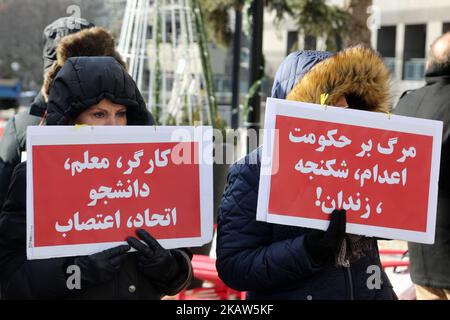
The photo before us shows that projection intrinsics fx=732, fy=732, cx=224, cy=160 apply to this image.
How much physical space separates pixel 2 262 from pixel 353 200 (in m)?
1.20

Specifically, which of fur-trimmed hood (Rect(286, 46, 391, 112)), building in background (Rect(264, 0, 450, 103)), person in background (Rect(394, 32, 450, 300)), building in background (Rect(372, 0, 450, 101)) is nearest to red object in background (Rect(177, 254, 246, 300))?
person in background (Rect(394, 32, 450, 300))

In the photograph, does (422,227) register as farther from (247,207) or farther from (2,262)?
(2,262)

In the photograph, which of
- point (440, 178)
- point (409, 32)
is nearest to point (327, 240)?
point (440, 178)

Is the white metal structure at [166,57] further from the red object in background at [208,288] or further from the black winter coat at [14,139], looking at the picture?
the black winter coat at [14,139]

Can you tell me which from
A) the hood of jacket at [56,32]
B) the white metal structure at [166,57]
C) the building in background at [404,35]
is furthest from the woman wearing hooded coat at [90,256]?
the building in background at [404,35]

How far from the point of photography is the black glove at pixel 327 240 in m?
2.26

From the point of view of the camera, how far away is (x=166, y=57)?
6.84 m

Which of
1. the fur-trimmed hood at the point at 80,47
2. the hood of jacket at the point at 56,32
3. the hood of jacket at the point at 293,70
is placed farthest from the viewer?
the hood of jacket at the point at 56,32

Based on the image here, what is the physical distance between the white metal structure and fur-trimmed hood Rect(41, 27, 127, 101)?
2.65 metres

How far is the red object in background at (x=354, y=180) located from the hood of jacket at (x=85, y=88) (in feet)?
2.11

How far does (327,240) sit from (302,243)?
8 cm

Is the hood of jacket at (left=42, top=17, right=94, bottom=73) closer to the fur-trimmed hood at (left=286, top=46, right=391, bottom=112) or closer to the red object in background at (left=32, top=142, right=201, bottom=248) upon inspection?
the red object in background at (left=32, top=142, right=201, bottom=248)

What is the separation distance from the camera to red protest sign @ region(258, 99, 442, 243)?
233 centimetres
